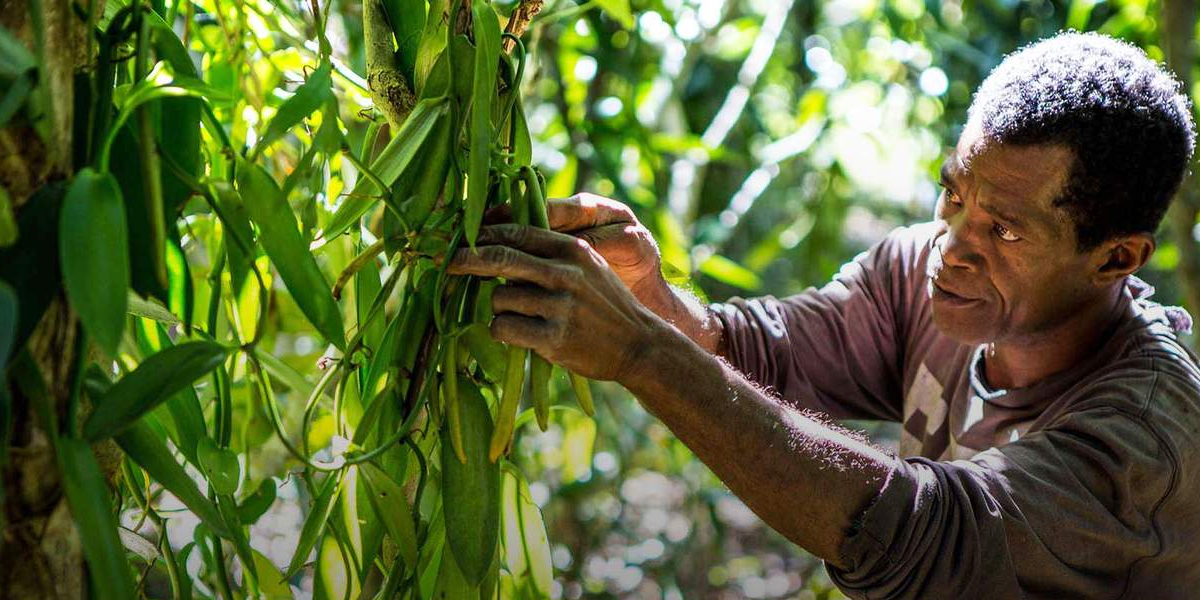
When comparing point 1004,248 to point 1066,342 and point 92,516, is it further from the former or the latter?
point 92,516

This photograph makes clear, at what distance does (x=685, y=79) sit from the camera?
2.00 metres

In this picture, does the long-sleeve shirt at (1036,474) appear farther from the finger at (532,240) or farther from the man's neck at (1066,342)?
the finger at (532,240)

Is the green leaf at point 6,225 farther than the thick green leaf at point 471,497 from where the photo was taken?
No

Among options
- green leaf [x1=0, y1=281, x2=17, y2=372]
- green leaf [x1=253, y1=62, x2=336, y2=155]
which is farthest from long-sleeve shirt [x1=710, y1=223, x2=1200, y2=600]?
green leaf [x1=0, y1=281, x2=17, y2=372]

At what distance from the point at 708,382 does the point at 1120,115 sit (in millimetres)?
510

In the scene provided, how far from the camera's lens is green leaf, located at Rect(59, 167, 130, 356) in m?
0.45

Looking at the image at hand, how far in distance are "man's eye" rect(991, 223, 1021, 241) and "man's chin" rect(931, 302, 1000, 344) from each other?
8 cm

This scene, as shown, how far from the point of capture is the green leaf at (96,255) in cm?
45

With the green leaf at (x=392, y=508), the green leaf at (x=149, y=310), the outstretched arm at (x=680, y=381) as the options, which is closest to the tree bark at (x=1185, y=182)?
the outstretched arm at (x=680, y=381)

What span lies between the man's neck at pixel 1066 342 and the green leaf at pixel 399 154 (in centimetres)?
72

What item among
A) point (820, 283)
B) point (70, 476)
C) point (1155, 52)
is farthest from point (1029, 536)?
point (820, 283)

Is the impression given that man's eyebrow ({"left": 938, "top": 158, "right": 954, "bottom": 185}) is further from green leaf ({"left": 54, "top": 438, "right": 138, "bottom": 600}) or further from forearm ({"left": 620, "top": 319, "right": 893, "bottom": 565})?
green leaf ({"left": 54, "top": 438, "right": 138, "bottom": 600})

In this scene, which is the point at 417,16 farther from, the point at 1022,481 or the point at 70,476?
the point at 1022,481

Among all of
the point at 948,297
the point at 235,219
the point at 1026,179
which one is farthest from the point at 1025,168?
the point at 235,219
